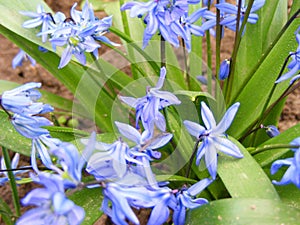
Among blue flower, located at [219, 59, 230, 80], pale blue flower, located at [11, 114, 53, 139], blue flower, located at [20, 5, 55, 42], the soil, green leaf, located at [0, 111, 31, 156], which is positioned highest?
blue flower, located at [20, 5, 55, 42]

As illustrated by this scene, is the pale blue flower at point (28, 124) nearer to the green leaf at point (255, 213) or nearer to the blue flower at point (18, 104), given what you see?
the blue flower at point (18, 104)

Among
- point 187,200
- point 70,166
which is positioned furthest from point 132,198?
point 187,200

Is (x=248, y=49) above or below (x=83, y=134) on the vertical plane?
above

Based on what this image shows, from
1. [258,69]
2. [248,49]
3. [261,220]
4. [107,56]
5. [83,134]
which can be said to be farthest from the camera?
[107,56]

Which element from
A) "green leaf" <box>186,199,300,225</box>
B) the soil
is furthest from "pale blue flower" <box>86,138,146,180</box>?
the soil

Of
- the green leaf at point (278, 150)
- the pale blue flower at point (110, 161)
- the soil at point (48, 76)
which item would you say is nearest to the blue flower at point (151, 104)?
the pale blue flower at point (110, 161)

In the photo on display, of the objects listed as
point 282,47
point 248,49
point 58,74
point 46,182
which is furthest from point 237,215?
point 58,74

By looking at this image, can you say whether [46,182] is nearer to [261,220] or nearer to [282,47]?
[261,220]

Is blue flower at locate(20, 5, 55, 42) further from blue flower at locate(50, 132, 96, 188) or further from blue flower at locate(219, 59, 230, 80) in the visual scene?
blue flower at locate(50, 132, 96, 188)
